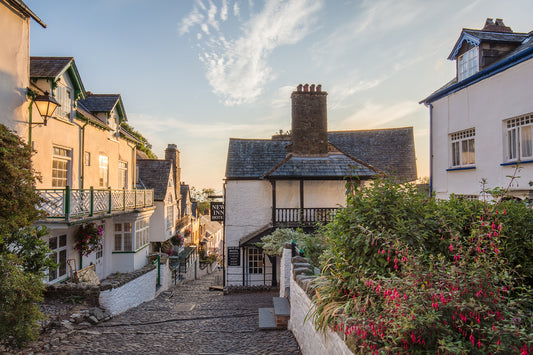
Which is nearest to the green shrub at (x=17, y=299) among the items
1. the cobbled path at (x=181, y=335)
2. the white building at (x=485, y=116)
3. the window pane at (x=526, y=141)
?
the cobbled path at (x=181, y=335)

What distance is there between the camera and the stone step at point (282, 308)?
26.7ft

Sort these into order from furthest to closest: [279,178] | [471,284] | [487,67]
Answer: [279,178] → [487,67] → [471,284]

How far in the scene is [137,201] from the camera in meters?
16.1

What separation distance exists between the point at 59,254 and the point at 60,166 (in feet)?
10.4

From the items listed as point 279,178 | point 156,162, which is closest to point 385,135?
point 279,178

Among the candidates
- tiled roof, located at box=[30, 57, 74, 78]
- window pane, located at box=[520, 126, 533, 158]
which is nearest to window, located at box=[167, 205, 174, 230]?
tiled roof, located at box=[30, 57, 74, 78]

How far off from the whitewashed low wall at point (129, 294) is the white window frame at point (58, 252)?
2.40 metres

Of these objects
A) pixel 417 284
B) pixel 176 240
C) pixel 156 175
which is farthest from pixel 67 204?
pixel 176 240

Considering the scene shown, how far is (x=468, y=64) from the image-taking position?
12.3 meters

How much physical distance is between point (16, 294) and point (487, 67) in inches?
563

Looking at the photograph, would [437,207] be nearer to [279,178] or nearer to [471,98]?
[471,98]

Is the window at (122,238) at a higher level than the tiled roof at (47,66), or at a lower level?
lower

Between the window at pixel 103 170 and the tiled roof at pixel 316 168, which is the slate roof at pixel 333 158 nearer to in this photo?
the tiled roof at pixel 316 168

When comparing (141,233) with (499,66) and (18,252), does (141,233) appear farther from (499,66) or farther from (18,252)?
(499,66)
